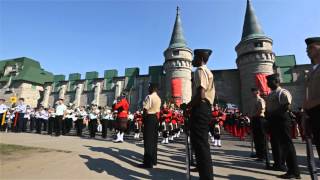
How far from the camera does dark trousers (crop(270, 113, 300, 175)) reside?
473 centimetres

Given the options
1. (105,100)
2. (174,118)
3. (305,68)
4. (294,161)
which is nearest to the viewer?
(294,161)

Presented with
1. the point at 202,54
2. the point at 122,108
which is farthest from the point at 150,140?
the point at 122,108

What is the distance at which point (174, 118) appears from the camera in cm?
1341

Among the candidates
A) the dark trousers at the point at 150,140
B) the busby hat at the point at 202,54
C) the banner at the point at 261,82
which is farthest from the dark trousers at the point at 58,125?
the banner at the point at 261,82

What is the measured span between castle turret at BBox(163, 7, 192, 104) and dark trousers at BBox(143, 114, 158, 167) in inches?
1276

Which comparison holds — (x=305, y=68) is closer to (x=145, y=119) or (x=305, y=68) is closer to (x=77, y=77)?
(x=145, y=119)

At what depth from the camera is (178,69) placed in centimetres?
4003

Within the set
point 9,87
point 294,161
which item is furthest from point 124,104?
point 9,87

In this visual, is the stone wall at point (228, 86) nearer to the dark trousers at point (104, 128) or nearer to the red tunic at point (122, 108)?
the dark trousers at point (104, 128)

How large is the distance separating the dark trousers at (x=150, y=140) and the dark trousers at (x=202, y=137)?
1773 mm

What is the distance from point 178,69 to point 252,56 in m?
10.9

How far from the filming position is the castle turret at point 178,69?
128ft

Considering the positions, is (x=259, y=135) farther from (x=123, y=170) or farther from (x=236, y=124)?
(x=236, y=124)

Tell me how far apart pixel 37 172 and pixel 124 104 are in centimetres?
595
